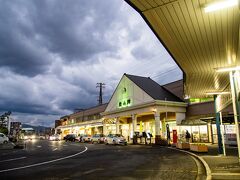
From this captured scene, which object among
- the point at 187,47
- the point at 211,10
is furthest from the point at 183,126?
the point at 211,10

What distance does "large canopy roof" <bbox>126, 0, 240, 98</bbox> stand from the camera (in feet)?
21.2

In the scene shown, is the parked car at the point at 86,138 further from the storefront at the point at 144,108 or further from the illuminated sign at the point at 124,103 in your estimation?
the illuminated sign at the point at 124,103

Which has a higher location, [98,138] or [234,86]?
Result: [234,86]

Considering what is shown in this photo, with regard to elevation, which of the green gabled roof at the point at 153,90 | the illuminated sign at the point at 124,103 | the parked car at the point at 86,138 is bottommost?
the parked car at the point at 86,138

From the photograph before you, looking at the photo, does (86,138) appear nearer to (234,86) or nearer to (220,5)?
(234,86)

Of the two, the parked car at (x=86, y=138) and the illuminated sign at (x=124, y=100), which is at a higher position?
the illuminated sign at (x=124, y=100)

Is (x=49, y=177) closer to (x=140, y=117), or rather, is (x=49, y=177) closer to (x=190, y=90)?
(x=190, y=90)

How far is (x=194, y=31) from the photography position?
797 cm

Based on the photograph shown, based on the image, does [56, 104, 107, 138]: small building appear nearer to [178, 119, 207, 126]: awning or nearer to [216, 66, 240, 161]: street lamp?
[178, 119, 207, 126]: awning

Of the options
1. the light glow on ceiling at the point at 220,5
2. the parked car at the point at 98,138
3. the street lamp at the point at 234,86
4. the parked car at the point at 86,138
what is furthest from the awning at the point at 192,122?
the light glow on ceiling at the point at 220,5

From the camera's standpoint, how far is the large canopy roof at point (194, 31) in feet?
21.2

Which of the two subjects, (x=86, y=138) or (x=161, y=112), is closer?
(x=161, y=112)

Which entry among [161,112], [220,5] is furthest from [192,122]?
[220,5]

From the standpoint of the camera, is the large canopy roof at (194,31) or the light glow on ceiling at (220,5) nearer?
the light glow on ceiling at (220,5)
